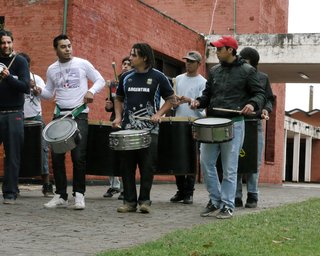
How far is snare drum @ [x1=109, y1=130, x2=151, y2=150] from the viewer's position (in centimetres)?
752

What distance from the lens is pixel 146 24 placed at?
16.0m

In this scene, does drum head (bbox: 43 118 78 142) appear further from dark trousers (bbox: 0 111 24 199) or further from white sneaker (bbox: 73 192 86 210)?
white sneaker (bbox: 73 192 86 210)

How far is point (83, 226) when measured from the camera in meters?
6.72

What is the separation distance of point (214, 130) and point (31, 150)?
3111 millimetres

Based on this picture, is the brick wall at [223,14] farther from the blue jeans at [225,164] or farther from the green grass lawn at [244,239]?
the green grass lawn at [244,239]

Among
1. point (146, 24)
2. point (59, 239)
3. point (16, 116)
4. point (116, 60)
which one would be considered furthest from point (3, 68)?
point (146, 24)

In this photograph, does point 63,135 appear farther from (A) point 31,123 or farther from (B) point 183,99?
(A) point 31,123

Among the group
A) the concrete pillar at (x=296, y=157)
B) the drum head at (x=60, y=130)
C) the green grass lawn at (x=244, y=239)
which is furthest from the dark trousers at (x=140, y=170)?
the concrete pillar at (x=296, y=157)

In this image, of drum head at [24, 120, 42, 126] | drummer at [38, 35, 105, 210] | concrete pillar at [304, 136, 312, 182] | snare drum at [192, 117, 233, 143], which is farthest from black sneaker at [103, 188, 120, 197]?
concrete pillar at [304, 136, 312, 182]

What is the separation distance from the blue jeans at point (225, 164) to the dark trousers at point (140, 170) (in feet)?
1.96

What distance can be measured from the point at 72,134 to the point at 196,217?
1.66 m

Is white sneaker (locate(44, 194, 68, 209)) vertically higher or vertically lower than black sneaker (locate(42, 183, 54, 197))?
higher

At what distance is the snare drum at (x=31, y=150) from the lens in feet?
30.8

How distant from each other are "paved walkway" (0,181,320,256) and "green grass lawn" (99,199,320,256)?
0.39 metres
